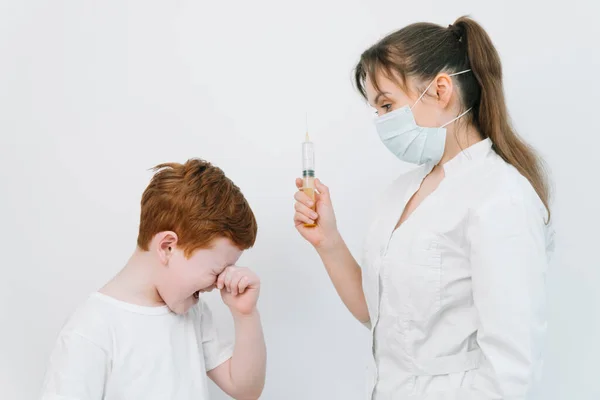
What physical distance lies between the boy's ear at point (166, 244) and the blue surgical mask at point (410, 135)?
468 millimetres

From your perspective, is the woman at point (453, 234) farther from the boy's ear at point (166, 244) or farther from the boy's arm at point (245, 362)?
the boy's ear at point (166, 244)

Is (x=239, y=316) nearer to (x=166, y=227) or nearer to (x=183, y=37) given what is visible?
(x=166, y=227)

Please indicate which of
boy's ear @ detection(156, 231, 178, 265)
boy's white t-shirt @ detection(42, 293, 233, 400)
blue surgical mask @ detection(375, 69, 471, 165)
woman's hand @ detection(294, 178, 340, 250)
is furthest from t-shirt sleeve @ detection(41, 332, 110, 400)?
blue surgical mask @ detection(375, 69, 471, 165)

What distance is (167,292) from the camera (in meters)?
1.30

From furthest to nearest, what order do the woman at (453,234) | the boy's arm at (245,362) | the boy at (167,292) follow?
the boy's arm at (245,362)
the boy at (167,292)
the woman at (453,234)

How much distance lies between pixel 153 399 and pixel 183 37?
39.1 inches

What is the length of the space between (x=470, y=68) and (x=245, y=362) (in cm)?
77

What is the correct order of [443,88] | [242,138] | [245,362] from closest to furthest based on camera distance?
[443,88], [245,362], [242,138]

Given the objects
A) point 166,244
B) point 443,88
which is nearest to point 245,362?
point 166,244

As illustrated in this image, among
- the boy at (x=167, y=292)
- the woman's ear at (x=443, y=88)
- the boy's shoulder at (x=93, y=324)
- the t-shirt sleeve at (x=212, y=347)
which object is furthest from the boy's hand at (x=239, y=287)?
the woman's ear at (x=443, y=88)

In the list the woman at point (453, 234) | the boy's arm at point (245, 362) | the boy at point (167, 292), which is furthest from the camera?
the boy's arm at point (245, 362)

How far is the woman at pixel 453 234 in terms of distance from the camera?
1.13m

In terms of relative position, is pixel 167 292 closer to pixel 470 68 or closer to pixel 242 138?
pixel 242 138

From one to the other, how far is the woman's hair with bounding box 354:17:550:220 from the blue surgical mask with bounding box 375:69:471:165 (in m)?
0.02
